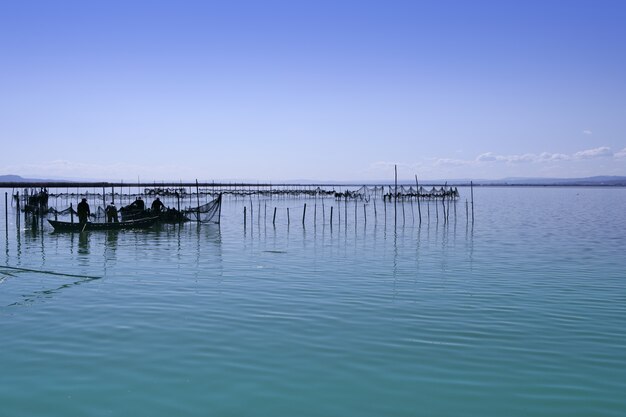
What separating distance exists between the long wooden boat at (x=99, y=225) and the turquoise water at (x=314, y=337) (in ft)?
32.0

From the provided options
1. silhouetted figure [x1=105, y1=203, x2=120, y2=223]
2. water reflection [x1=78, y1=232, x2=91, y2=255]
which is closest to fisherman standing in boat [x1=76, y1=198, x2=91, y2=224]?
water reflection [x1=78, y1=232, x2=91, y2=255]

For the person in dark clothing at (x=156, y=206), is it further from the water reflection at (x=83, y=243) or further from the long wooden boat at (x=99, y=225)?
the water reflection at (x=83, y=243)

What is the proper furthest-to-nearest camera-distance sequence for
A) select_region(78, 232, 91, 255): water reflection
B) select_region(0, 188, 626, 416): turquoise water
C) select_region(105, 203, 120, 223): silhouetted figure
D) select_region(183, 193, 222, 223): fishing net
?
select_region(183, 193, 222, 223): fishing net → select_region(105, 203, 120, 223): silhouetted figure → select_region(78, 232, 91, 255): water reflection → select_region(0, 188, 626, 416): turquoise water

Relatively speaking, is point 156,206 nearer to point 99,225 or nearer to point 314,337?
point 99,225

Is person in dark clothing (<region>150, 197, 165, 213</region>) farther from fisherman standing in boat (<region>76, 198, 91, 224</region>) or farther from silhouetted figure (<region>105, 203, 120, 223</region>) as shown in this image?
fisherman standing in boat (<region>76, 198, 91, 224</region>)

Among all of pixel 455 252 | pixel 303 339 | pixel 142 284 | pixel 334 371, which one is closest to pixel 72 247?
pixel 142 284

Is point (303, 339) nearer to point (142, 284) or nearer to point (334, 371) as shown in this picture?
point (334, 371)

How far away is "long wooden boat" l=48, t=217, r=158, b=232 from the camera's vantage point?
2833 cm

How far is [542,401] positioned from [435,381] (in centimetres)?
120

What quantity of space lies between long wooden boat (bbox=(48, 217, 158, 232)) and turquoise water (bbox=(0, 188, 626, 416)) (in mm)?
9744

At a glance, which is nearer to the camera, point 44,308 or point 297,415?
point 297,415

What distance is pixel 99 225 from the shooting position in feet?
94.3

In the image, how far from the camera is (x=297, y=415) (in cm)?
637

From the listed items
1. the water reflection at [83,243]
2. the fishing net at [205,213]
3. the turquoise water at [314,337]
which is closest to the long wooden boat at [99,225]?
the water reflection at [83,243]
